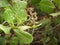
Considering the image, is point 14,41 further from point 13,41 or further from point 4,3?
point 4,3

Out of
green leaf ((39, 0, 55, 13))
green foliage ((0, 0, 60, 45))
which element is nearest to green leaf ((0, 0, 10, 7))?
green foliage ((0, 0, 60, 45))

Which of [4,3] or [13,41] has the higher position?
[4,3]

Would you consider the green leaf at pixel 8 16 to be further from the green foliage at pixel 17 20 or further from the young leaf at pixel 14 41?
the young leaf at pixel 14 41

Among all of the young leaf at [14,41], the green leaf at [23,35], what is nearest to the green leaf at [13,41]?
the young leaf at [14,41]

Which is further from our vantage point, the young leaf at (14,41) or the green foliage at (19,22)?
the young leaf at (14,41)

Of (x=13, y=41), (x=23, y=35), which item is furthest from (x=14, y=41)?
(x=23, y=35)

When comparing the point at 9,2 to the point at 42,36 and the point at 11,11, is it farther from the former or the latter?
the point at 42,36

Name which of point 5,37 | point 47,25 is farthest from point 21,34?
point 47,25

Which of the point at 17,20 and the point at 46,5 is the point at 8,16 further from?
the point at 46,5

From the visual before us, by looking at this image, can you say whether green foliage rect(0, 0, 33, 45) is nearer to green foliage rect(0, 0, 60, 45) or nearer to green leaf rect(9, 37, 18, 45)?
green foliage rect(0, 0, 60, 45)

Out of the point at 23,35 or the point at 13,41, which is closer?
the point at 23,35

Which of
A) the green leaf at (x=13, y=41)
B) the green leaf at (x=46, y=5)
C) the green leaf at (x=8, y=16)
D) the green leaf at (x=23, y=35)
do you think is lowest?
the green leaf at (x=13, y=41)
